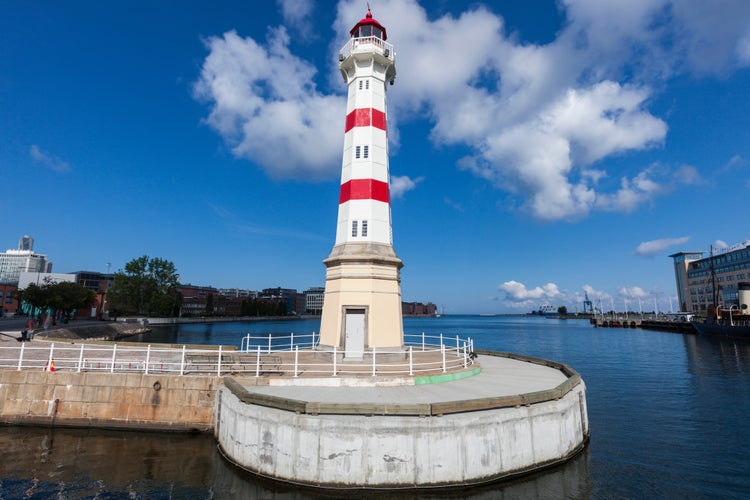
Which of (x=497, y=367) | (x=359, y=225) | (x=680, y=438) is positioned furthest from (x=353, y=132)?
(x=680, y=438)

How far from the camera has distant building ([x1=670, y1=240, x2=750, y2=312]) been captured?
93500mm

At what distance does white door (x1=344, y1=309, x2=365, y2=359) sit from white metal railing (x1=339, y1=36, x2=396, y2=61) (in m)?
12.8

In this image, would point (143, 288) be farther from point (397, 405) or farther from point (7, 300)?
point (397, 405)

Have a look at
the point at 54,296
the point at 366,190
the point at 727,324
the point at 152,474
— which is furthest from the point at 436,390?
the point at 727,324

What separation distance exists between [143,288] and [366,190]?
3254 inches

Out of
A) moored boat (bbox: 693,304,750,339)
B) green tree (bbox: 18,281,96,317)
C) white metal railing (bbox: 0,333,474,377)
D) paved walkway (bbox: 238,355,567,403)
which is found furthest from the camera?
moored boat (bbox: 693,304,750,339)

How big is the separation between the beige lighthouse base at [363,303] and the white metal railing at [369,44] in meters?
9.81

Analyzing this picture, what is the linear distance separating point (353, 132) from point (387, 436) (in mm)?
13868

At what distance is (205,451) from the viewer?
12070mm

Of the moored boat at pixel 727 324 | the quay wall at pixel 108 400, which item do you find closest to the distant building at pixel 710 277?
the moored boat at pixel 727 324

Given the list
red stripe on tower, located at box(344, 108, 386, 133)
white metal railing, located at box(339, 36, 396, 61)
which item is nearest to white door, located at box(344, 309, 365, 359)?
red stripe on tower, located at box(344, 108, 386, 133)

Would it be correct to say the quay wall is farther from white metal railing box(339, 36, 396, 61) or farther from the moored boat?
the moored boat

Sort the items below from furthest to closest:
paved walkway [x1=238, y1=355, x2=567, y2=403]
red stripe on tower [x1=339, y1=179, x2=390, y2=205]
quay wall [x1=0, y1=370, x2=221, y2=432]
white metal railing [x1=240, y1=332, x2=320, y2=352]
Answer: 1. red stripe on tower [x1=339, y1=179, x2=390, y2=205]
2. white metal railing [x1=240, y1=332, x2=320, y2=352]
3. quay wall [x1=0, y1=370, x2=221, y2=432]
4. paved walkway [x1=238, y1=355, x2=567, y2=403]

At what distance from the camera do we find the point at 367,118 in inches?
734
